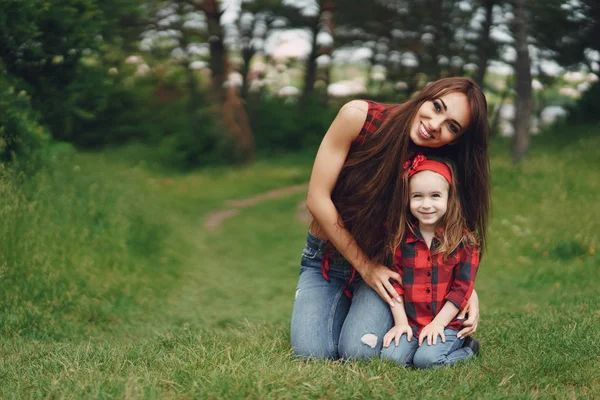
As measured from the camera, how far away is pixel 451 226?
11.8 feet

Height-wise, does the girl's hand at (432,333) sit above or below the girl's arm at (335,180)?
below

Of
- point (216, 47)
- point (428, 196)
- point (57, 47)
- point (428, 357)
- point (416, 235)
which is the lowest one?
point (216, 47)

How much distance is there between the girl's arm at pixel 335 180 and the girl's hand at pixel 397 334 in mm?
230

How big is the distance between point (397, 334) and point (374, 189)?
806 mm

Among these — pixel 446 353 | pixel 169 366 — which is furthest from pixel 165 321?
pixel 446 353

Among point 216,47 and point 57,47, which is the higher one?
point 57,47

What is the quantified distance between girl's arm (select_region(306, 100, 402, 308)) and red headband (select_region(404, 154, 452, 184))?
373mm

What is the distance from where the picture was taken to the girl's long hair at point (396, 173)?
359cm

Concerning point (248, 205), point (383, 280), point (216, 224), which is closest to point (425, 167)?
point (383, 280)

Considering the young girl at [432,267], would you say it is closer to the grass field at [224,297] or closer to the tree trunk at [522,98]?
the grass field at [224,297]

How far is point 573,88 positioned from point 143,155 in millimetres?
12149

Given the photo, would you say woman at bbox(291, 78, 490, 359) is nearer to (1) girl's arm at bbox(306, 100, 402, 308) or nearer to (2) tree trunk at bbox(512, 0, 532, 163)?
(1) girl's arm at bbox(306, 100, 402, 308)

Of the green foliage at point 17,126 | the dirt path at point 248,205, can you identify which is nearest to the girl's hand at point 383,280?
the green foliage at point 17,126

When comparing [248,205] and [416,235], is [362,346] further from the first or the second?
[248,205]
